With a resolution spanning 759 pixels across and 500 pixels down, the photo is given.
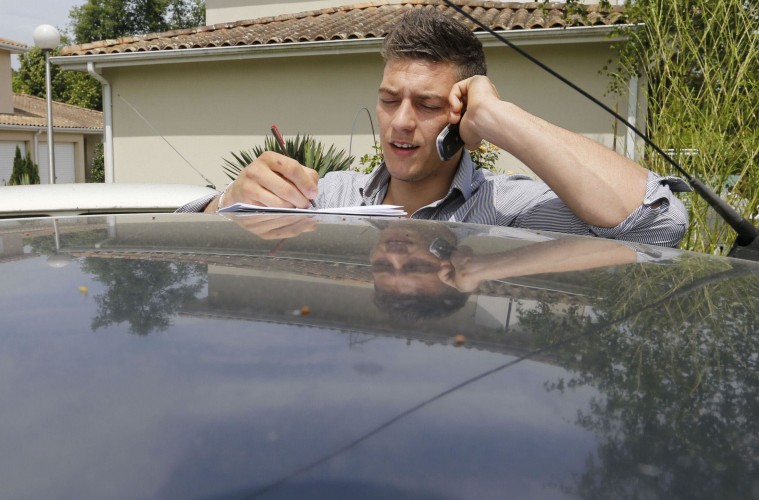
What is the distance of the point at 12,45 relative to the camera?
3120 cm

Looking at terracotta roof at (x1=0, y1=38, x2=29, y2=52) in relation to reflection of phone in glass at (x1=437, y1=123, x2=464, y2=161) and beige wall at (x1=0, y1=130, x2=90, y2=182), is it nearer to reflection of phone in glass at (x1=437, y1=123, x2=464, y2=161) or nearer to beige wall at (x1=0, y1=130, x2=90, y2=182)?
beige wall at (x1=0, y1=130, x2=90, y2=182)

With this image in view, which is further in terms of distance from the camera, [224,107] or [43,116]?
[43,116]

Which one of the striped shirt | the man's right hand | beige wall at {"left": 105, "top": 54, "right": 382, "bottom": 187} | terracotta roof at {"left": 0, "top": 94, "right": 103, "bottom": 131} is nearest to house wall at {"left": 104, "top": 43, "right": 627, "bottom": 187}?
beige wall at {"left": 105, "top": 54, "right": 382, "bottom": 187}

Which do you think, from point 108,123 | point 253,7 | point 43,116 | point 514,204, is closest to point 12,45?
point 43,116

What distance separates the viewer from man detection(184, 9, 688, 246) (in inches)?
88.6

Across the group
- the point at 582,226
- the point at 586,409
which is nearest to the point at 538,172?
the point at 582,226

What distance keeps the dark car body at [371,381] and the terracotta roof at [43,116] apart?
31061 millimetres

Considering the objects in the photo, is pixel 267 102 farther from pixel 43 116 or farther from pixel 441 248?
pixel 43 116

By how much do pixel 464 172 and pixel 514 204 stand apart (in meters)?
0.22

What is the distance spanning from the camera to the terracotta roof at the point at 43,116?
3002 cm

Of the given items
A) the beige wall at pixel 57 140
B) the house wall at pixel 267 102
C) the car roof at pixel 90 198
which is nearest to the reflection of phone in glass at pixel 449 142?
the car roof at pixel 90 198

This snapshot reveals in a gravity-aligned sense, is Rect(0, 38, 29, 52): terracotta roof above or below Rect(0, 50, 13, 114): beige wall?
above

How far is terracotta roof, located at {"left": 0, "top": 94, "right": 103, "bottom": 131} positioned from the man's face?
29516 millimetres

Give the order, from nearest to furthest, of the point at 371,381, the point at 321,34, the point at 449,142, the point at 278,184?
1. the point at 371,381
2. the point at 278,184
3. the point at 449,142
4. the point at 321,34
